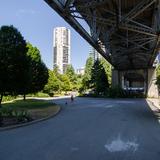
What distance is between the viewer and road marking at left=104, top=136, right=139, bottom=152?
1031cm

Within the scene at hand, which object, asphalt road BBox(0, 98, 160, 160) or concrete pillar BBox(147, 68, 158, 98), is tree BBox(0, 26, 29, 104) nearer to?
asphalt road BBox(0, 98, 160, 160)

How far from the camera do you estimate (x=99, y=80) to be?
65438mm

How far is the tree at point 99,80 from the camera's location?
64.6 metres

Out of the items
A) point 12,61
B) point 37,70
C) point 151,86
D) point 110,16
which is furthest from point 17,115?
point 151,86

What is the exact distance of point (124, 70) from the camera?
218 feet

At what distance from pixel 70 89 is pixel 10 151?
299ft

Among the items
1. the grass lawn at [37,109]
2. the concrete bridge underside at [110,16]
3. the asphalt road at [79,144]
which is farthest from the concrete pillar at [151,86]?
the asphalt road at [79,144]

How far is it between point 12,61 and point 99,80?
46017 mm

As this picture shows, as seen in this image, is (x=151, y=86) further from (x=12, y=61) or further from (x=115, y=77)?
(x=12, y=61)

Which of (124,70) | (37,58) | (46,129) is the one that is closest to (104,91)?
(124,70)

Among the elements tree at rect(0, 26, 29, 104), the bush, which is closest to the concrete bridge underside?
tree at rect(0, 26, 29, 104)

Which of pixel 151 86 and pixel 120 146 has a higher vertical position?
pixel 151 86

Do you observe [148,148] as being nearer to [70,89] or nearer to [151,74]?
[151,74]

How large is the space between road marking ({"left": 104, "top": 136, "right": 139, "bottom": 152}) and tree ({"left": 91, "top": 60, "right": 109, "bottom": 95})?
50.7 metres
